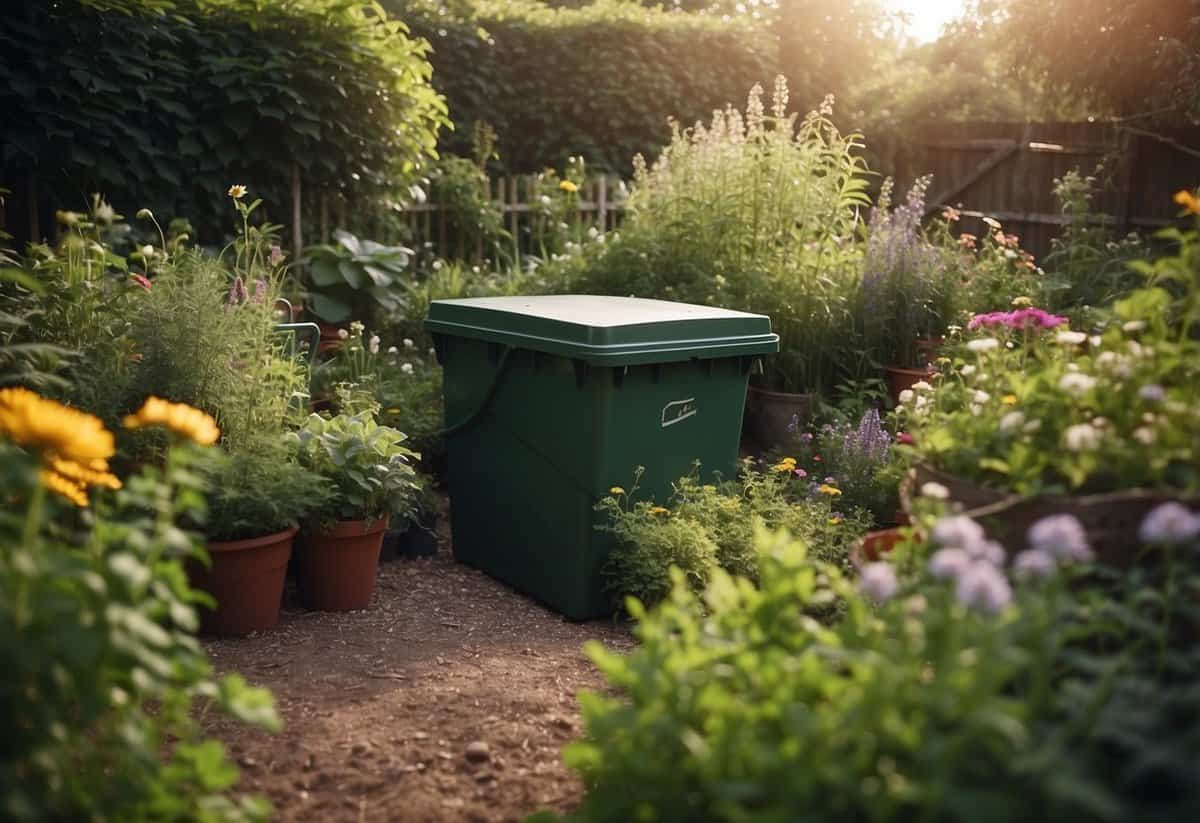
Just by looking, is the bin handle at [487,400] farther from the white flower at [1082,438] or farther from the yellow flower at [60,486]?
the white flower at [1082,438]

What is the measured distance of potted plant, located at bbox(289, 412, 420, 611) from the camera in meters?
3.96

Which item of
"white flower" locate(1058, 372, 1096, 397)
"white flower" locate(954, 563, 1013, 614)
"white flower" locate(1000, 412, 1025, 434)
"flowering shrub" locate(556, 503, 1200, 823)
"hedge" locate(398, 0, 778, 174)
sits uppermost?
"hedge" locate(398, 0, 778, 174)

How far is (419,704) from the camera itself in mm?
3256

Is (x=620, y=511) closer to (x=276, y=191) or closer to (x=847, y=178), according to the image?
(x=847, y=178)

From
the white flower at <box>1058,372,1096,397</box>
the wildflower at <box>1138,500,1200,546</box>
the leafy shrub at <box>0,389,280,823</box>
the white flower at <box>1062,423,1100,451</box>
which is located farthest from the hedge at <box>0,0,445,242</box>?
the wildflower at <box>1138,500,1200,546</box>

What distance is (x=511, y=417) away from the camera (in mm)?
4305

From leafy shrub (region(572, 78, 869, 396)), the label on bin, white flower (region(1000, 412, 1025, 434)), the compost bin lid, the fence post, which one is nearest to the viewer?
white flower (region(1000, 412, 1025, 434))

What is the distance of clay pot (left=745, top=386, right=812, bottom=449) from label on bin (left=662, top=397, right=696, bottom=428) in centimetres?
169

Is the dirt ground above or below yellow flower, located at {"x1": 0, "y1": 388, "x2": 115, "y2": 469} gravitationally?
below

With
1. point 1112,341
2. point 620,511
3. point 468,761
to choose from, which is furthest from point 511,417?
point 1112,341

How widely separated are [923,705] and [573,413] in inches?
93.7

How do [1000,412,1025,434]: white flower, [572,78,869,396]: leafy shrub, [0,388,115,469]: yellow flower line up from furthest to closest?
[572,78,869,396]: leafy shrub
[1000,412,1025,434]: white flower
[0,388,115,469]: yellow flower

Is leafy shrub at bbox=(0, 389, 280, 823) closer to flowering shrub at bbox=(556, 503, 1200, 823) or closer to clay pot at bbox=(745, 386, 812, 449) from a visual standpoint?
flowering shrub at bbox=(556, 503, 1200, 823)

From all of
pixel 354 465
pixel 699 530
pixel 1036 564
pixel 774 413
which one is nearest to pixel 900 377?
pixel 774 413
